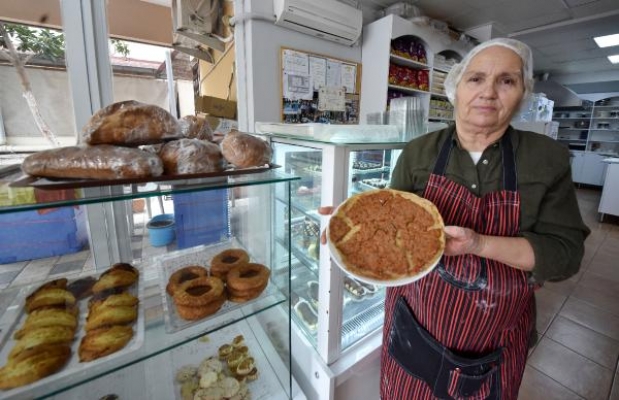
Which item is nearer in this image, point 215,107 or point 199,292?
point 199,292

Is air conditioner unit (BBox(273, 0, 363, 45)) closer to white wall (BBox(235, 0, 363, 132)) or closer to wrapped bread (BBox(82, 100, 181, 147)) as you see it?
white wall (BBox(235, 0, 363, 132))

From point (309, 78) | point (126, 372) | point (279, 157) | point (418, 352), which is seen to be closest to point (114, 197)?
point (126, 372)

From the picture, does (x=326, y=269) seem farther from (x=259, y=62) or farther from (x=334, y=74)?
(x=334, y=74)

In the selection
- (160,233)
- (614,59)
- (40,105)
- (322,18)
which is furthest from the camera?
(614,59)

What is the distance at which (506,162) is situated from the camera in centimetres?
95

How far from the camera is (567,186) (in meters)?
0.94

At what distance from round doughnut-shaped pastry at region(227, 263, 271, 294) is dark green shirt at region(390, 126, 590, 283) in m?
0.79

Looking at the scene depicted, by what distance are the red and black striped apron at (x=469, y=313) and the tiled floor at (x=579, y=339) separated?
46.6 inches

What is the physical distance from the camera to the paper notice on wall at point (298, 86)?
2361mm

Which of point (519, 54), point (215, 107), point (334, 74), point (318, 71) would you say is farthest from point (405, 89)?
point (519, 54)

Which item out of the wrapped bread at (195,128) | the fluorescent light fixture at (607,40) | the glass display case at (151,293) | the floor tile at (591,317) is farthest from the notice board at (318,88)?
the fluorescent light fixture at (607,40)

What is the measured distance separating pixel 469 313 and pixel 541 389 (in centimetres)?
152

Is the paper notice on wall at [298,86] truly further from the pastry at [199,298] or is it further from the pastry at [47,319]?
the pastry at [47,319]

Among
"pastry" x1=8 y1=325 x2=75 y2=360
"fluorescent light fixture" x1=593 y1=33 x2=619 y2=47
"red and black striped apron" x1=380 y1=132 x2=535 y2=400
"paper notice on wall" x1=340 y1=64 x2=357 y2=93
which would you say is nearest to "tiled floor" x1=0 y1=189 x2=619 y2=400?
"pastry" x1=8 y1=325 x2=75 y2=360
